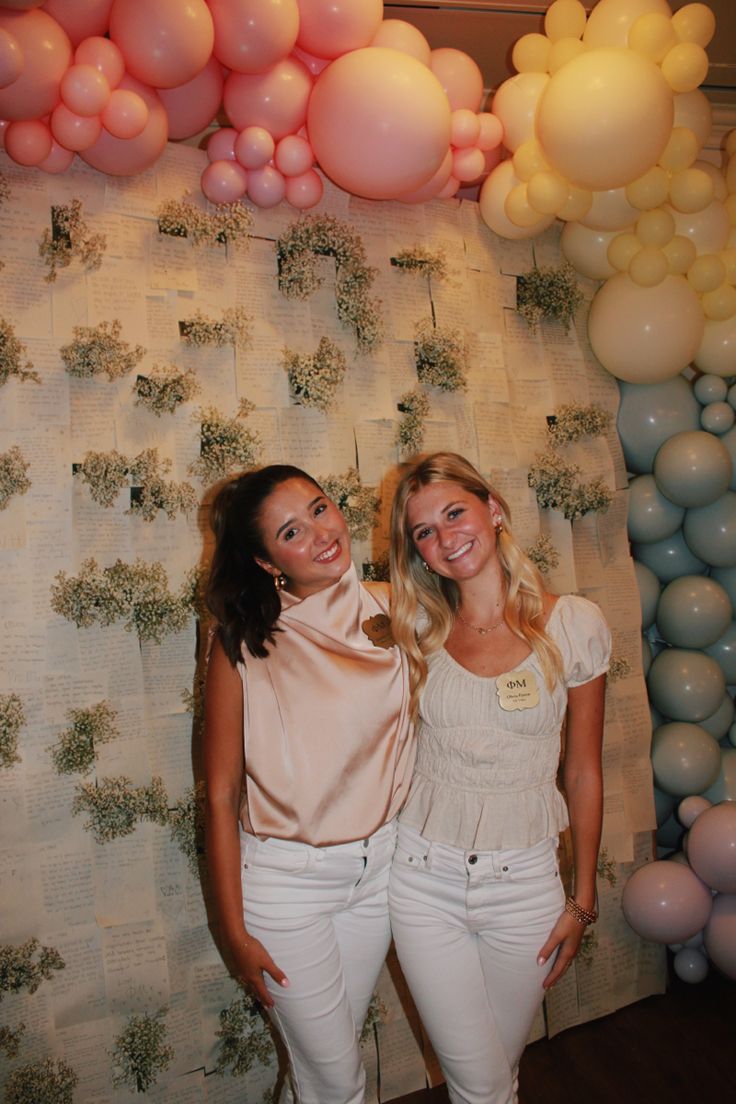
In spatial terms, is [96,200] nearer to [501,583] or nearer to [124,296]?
[124,296]

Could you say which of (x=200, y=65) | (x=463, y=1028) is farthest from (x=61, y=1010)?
(x=200, y=65)

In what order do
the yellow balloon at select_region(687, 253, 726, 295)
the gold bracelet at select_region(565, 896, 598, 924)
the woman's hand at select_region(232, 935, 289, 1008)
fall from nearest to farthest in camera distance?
1. the woman's hand at select_region(232, 935, 289, 1008)
2. the gold bracelet at select_region(565, 896, 598, 924)
3. the yellow balloon at select_region(687, 253, 726, 295)

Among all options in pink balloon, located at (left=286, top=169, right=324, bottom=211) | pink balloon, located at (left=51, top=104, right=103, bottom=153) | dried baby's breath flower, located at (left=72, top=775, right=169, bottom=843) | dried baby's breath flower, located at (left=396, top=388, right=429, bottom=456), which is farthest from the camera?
dried baby's breath flower, located at (left=396, top=388, right=429, bottom=456)

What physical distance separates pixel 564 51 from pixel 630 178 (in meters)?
0.45

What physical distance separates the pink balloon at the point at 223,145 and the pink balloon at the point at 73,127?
0.36 metres

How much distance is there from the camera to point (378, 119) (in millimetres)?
2150

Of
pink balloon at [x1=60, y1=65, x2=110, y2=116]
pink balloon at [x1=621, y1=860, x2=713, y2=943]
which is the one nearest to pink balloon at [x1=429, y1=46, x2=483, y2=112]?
pink balloon at [x1=60, y1=65, x2=110, y2=116]

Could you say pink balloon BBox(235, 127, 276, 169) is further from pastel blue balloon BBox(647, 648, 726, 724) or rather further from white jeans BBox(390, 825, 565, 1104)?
pastel blue balloon BBox(647, 648, 726, 724)

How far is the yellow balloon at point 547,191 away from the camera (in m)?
2.45

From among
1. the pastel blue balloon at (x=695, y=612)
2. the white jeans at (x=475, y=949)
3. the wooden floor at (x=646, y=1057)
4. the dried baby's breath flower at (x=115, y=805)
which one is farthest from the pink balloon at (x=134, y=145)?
the wooden floor at (x=646, y=1057)

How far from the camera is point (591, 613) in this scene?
186 centimetres

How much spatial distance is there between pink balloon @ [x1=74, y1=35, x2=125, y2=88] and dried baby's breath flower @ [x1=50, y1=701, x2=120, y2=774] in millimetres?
1602

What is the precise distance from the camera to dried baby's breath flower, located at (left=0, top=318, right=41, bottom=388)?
2051 mm

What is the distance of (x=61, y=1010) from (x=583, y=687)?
1580 mm
